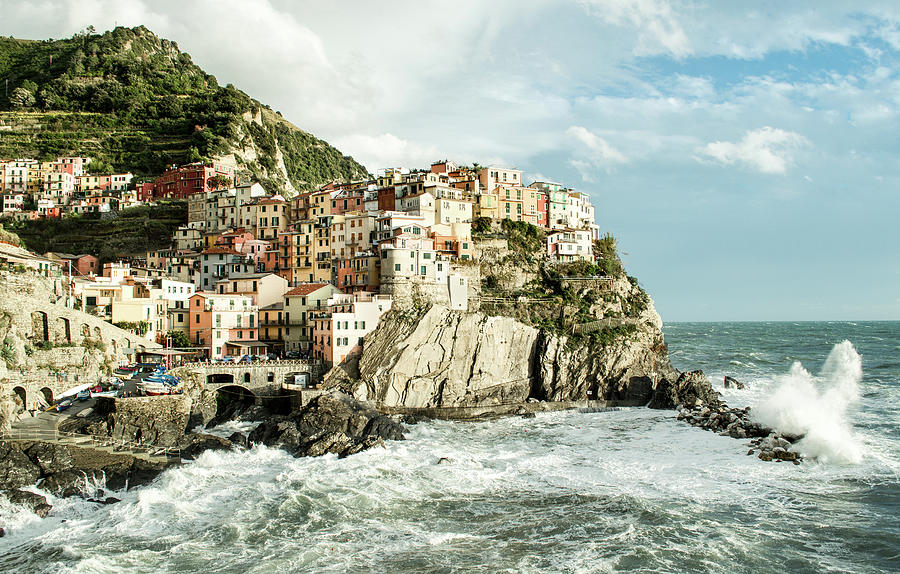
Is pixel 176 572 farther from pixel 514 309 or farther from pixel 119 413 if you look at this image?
pixel 514 309

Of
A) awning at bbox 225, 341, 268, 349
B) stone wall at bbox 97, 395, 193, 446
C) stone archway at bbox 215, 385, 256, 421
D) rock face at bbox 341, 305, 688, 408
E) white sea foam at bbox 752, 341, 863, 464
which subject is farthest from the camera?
awning at bbox 225, 341, 268, 349

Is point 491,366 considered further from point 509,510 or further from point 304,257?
point 509,510

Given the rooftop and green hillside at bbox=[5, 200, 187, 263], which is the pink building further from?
green hillside at bbox=[5, 200, 187, 263]

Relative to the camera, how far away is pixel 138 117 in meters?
122

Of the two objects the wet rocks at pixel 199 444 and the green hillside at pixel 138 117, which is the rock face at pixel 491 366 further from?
the green hillside at pixel 138 117

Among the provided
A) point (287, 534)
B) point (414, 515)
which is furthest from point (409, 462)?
point (287, 534)

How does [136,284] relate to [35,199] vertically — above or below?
below

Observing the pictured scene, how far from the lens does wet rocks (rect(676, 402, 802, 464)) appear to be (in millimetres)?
41719

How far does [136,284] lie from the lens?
6272 centimetres

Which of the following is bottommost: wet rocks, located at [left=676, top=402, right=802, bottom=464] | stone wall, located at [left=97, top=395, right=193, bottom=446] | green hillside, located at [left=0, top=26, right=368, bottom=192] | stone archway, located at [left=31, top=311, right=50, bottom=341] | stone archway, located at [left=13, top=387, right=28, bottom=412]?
wet rocks, located at [left=676, top=402, right=802, bottom=464]

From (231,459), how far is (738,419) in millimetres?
34732

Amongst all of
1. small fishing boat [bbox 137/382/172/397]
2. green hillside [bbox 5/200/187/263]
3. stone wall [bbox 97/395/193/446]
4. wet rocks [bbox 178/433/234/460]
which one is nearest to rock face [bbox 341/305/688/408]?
wet rocks [bbox 178/433/234/460]

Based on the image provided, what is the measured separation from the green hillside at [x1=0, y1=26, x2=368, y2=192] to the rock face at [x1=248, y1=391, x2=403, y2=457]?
64.9 meters

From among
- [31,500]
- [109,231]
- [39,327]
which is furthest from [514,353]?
[109,231]
